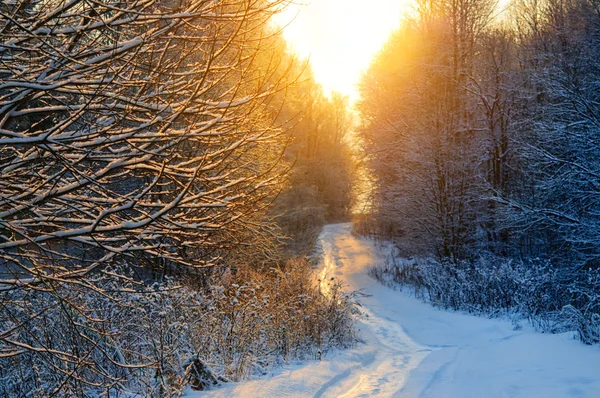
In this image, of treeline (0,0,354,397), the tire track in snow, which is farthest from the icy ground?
treeline (0,0,354,397)

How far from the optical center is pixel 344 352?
25.3 feet

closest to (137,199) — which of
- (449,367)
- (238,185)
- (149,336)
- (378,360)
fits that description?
(238,185)

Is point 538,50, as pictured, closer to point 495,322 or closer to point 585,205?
point 585,205

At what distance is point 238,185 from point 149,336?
7.61ft

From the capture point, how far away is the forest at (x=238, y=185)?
327 centimetres

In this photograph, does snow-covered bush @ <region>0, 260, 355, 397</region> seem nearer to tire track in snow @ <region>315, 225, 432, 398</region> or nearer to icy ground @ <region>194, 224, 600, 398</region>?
icy ground @ <region>194, 224, 600, 398</region>

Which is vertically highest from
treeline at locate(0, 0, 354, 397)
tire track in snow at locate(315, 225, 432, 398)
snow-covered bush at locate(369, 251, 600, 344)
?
treeline at locate(0, 0, 354, 397)

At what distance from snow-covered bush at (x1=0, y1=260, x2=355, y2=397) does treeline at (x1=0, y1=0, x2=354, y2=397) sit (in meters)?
0.03

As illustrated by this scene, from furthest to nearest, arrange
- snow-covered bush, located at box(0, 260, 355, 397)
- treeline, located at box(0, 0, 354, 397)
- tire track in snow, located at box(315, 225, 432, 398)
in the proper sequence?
tire track in snow, located at box(315, 225, 432, 398) < snow-covered bush, located at box(0, 260, 355, 397) < treeline, located at box(0, 0, 354, 397)

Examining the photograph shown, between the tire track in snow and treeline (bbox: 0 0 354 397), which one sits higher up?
treeline (bbox: 0 0 354 397)

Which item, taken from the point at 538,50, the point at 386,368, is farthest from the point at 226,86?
the point at 538,50

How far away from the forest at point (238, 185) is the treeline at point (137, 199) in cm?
4

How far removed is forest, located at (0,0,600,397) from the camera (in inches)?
129

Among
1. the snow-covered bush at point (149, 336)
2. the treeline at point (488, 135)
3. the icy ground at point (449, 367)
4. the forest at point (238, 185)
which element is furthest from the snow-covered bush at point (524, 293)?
the snow-covered bush at point (149, 336)
